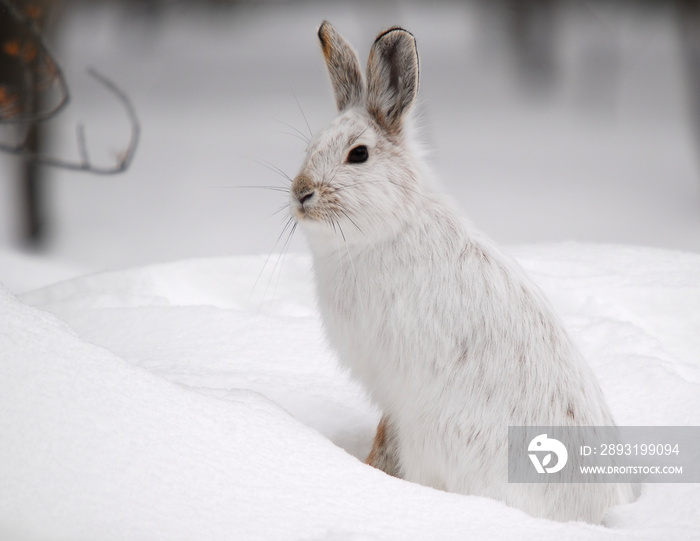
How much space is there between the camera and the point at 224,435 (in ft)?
4.20

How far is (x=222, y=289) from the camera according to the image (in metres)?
2.69

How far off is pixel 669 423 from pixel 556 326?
0.43 m

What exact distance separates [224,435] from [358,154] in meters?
0.61

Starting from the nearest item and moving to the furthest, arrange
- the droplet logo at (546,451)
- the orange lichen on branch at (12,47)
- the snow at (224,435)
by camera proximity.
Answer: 1. the snow at (224,435)
2. the droplet logo at (546,451)
3. the orange lichen on branch at (12,47)

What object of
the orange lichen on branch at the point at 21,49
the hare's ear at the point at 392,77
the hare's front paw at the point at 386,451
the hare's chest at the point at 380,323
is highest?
the orange lichen on branch at the point at 21,49

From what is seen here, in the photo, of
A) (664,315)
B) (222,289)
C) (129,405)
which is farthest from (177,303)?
(664,315)

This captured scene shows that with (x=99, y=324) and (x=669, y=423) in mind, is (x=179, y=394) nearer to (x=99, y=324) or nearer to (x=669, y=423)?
(x=99, y=324)

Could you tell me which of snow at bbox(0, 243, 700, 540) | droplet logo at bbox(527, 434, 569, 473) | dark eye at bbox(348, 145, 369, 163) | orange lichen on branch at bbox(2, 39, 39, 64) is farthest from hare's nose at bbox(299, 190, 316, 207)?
orange lichen on branch at bbox(2, 39, 39, 64)

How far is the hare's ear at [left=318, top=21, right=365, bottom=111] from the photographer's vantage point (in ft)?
5.38

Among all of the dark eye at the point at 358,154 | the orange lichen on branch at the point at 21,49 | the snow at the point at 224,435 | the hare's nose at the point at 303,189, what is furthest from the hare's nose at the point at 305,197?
the orange lichen on branch at the point at 21,49

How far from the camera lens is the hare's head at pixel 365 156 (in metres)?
1.49

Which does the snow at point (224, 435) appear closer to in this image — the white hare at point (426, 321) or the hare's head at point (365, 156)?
the white hare at point (426, 321)

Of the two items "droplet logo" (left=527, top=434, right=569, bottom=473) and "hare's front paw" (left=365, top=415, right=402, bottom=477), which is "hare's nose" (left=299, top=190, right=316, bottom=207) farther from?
"droplet logo" (left=527, top=434, right=569, bottom=473)

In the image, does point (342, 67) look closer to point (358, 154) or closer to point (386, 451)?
point (358, 154)
